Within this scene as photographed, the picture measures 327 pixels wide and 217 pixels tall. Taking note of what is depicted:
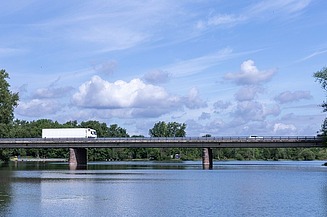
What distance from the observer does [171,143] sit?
130000 mm

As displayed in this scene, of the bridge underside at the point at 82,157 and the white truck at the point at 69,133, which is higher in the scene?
the white truck at the point at 69,133

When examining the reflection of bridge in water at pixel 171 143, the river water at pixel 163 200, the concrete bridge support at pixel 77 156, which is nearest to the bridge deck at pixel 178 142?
the reflection of bridge in water at pixel 171 143

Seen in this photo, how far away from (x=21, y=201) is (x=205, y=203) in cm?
1494

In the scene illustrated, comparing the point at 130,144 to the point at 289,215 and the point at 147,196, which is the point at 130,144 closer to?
the point at 147,196

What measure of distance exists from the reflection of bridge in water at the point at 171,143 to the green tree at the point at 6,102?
655cm

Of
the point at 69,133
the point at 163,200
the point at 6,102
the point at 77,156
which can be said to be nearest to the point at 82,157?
the point at 77,156

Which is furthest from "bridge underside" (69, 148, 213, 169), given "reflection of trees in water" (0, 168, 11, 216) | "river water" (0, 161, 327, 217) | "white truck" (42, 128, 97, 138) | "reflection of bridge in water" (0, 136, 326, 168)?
"reflection of trees in water" (0, 168, 11, 216)

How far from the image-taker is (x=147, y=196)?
2039 inches

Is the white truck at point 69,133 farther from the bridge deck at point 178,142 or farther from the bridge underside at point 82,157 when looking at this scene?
the bridge deck at point 178,142

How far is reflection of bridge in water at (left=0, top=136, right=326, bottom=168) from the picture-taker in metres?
122

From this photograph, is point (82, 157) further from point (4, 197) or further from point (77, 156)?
point (4, 197)

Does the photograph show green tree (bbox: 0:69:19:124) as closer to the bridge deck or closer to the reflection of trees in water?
the bridge deck

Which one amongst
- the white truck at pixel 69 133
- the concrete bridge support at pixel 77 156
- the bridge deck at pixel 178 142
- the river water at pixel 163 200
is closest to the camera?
the river water at pixel 163 200

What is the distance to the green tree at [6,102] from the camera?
138 metres
